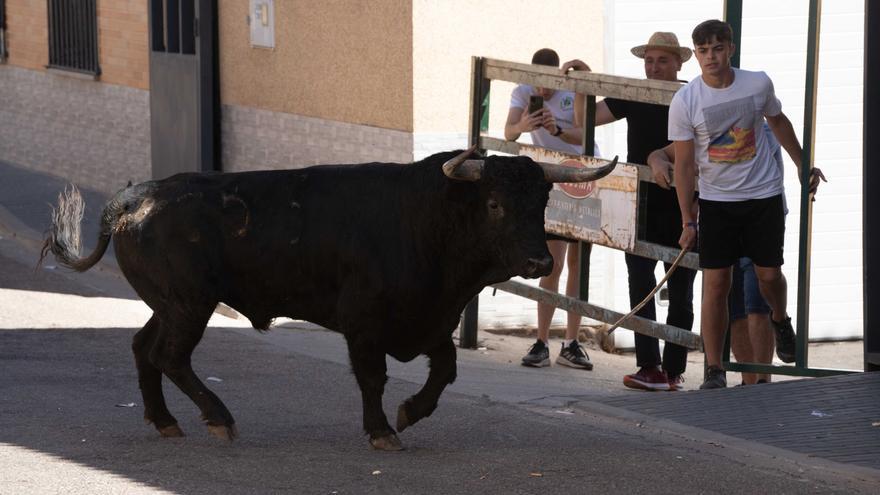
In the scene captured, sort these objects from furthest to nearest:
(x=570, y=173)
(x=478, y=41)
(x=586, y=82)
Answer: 1. (x=478, y=41)
2. (x=586, y=82)
3. (x=570, y=173)

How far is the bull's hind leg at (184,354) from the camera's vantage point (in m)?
7.60

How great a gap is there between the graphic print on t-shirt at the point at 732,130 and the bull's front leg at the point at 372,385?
2276mm

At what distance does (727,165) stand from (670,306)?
1.36m

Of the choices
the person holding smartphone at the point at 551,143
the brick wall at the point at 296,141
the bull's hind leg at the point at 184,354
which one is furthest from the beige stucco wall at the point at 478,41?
the bull's hind leg at the point at 184,354

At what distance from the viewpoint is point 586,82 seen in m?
9.76

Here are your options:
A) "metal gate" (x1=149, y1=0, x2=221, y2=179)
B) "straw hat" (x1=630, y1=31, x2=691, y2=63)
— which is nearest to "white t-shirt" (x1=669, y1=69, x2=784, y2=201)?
"straw hat" (x1=630, y1=31, x2=691, y2=63)

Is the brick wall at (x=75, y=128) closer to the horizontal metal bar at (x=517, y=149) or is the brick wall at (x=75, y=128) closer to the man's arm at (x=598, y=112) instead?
the horizontal metal bar at (x=517, y=149)

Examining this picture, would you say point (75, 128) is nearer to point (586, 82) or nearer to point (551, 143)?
point (551, 143)

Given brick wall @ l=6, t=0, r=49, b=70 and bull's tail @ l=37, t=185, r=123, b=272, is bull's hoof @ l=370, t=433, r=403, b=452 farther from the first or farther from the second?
brick wall @ l=6, t=0, r=49, b=70

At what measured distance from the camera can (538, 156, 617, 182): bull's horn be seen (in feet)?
24.1

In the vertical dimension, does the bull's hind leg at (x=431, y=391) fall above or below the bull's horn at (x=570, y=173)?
below

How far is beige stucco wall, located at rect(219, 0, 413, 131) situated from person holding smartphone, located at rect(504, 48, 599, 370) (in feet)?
5.24

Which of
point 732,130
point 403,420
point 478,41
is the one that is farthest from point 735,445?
point 478,41

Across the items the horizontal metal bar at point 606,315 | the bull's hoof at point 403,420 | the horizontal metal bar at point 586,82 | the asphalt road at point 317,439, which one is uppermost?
the horizontal metal bar at point 586,82
